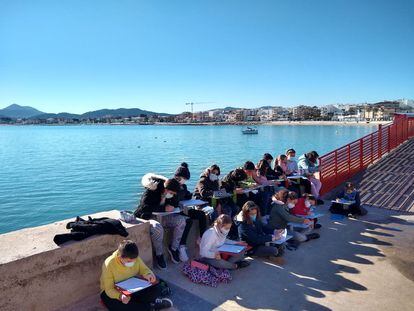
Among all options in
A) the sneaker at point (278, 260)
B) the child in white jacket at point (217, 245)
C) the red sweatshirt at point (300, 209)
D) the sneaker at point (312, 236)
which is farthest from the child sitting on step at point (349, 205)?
the child in white jacket at point (217, 245)

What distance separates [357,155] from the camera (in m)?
13.8

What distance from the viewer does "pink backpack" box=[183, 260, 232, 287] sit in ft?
17.6

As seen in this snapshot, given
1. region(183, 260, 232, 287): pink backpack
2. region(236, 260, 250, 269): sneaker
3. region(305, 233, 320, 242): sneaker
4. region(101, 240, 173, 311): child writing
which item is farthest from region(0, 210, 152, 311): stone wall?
region(305, 233, 320, 242): sneaker

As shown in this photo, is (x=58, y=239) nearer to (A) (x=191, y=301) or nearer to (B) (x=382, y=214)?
(A) (x=191, y=301)

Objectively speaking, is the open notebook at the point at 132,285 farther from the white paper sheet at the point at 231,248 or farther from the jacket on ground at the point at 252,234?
the jacket on ground at the point at 252,234

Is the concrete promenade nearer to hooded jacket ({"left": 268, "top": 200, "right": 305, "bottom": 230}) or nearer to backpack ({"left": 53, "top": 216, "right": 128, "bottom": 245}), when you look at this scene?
hooded jacket ({"left": 268, "top": 200, "right": 305, "bottom": 230})

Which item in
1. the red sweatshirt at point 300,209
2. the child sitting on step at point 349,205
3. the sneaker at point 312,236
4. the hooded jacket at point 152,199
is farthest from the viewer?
the child sitting on step at point 349,205

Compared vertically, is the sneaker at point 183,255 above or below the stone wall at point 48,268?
below

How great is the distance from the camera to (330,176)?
11.8 meters

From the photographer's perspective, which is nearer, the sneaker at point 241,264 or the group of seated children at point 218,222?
the group of seated children at point 218,222

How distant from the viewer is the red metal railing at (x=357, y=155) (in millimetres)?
11703

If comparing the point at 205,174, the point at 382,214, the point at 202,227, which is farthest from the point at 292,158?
the point at 202,227

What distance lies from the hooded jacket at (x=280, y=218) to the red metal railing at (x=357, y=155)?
4.50 m

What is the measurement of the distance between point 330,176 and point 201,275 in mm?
7741
